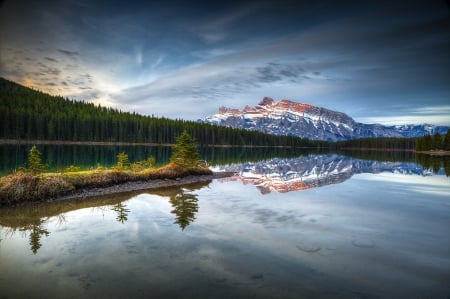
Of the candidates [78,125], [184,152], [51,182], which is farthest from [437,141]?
[51,182]

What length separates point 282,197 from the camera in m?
27.8

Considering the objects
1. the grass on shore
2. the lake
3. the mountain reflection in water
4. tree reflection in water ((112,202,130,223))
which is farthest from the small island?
the mountain reflection in water

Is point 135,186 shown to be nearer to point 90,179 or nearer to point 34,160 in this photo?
point 90,179

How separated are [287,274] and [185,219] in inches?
351

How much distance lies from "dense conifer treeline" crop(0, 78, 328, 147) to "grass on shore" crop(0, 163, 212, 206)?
11333 cm

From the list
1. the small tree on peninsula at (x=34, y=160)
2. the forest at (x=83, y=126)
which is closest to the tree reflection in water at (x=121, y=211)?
the small tree on peninsula at (x=34, y=160)

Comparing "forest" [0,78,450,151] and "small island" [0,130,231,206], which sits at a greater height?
"forest" [0,78,450,151]

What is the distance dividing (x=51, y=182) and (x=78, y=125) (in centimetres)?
13440

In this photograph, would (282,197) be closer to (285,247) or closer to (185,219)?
(185,219)

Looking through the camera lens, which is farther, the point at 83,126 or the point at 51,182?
the point at 83,126

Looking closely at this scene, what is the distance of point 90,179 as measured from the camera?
2606cm

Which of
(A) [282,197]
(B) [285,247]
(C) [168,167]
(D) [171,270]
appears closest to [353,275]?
(B) [285,247]

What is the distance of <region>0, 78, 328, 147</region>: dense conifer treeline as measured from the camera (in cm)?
12622

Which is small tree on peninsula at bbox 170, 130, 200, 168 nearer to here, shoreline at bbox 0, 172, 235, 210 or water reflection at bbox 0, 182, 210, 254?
shoreline at bbox 0, 172, 235, 210
